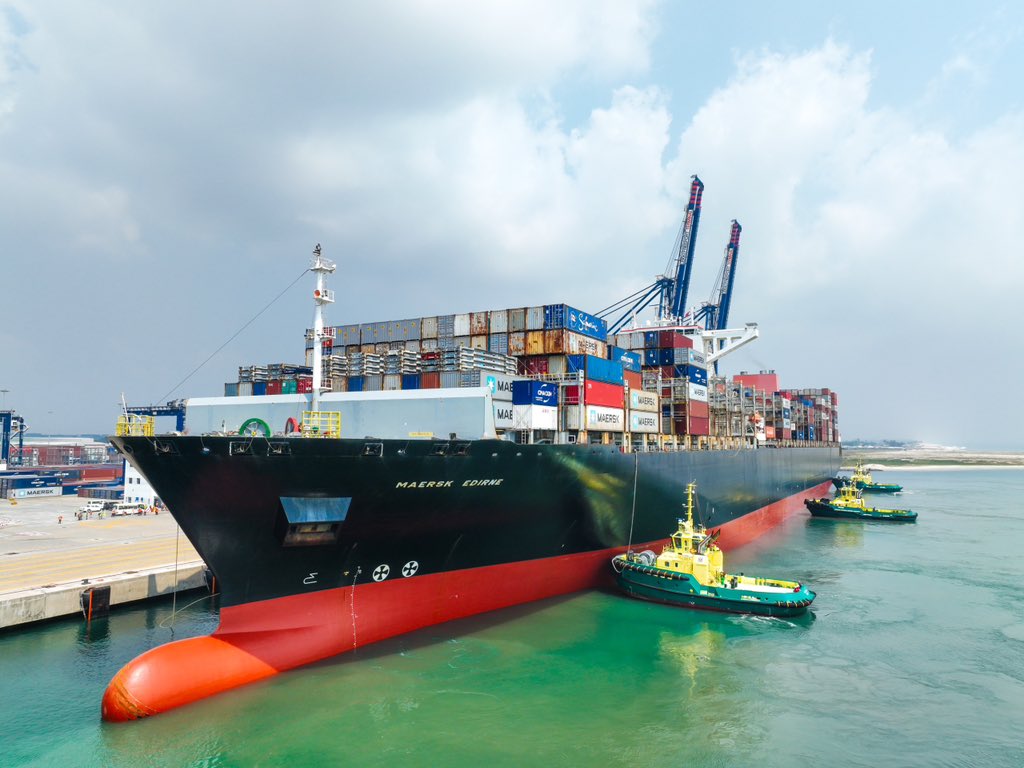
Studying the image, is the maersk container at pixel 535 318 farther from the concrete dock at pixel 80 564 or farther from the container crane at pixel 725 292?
the container crane at pixel 725 292

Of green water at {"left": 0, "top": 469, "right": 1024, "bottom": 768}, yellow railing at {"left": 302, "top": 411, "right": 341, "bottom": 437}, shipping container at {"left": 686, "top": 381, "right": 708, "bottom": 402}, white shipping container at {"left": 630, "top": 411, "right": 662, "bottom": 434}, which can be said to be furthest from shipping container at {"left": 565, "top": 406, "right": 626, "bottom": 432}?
yellow railing at {"left": 302, "top": 411, "right": 341, "bottom": 437}

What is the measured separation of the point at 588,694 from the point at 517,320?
58.2ft

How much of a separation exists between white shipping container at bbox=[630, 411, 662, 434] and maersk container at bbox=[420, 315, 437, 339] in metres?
11.6

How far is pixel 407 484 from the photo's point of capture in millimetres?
18516

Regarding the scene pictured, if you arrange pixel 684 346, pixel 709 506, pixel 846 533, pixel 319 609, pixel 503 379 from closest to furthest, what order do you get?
pixel 319 609 → pixel 503 379 → pixel 709 506 → pixel 684 346 → pixel 846 533

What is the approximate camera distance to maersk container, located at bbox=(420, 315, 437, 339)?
1232 inches

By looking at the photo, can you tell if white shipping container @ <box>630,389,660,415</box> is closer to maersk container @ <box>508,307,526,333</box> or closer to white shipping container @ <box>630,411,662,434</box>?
white shipping container @ <box>630,411,662,434</box>

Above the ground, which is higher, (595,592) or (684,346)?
(684,346)

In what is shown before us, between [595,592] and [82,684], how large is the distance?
63.4ft

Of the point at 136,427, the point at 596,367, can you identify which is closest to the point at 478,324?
the point at 596,367

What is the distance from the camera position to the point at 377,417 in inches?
969

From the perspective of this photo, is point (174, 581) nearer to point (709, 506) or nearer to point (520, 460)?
point (520, 460)

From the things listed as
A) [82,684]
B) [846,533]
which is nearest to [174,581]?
[82,684]

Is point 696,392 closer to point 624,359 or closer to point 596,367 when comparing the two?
point 624,359
